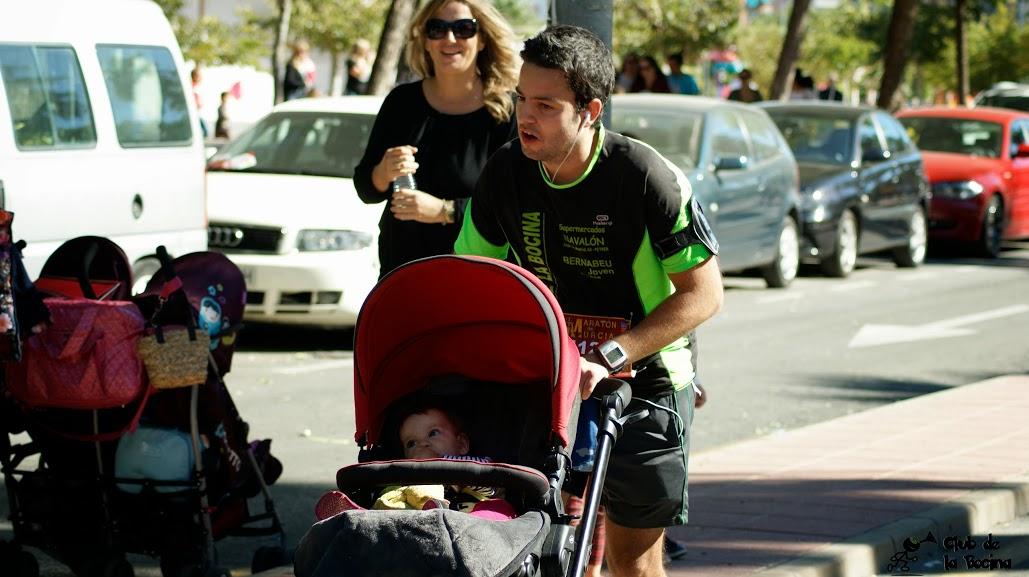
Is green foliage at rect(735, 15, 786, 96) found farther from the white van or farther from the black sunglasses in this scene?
the black sunglasses

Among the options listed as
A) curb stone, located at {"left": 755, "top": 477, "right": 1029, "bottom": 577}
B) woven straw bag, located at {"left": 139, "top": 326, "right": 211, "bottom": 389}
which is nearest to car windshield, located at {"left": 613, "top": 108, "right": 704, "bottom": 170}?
curb stone, located at {"left": 755, "top": 477, "right": 1029, "bottom": 577}

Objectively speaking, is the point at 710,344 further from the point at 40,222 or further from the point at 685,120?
the point at 40,222

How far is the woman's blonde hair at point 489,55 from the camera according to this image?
5.61m

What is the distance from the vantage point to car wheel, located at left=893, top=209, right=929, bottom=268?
1881cm

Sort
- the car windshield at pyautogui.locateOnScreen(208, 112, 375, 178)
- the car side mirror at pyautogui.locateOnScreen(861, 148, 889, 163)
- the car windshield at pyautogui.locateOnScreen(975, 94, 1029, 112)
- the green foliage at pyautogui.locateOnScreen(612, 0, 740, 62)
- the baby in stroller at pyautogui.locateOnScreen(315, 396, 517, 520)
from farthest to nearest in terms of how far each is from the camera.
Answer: the green foliage at pyautogui.locateOnScreen(612, 0, 740, 62) < the car windshield at pyautogui.locateOnScreen(975, 94, 1029, 112) < the car side mirror at pyautogui.locateOnScreen(861, 148, 889, 163) < the car windshield at pyautogui.locateOnScreen(208, 112, 375, 178) < the baby in stroller at pyautogui.locateOnScreen(315, 396, 517, 520)

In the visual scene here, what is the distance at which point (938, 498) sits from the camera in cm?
659

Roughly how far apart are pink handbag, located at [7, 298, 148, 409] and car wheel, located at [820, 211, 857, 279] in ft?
41.4

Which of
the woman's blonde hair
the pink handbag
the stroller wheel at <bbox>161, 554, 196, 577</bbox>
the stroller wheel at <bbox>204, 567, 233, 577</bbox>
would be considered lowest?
the stroller wheel at <bbox>161, 554, 196, 577</bbox>

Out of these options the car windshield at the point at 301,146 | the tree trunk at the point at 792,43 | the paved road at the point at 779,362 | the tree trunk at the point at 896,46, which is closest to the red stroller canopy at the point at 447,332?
the paved road at the point at 779,362

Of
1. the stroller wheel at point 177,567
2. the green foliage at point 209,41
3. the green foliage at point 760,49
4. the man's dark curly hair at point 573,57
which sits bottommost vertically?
the green foliage at point 760,49

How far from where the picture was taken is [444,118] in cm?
564

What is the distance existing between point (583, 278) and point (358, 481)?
957mm

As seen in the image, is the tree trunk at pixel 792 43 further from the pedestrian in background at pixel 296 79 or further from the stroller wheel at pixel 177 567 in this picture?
the stroller wheel at pixel 177 567

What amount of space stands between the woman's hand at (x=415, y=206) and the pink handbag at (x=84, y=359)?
3.02 ft
